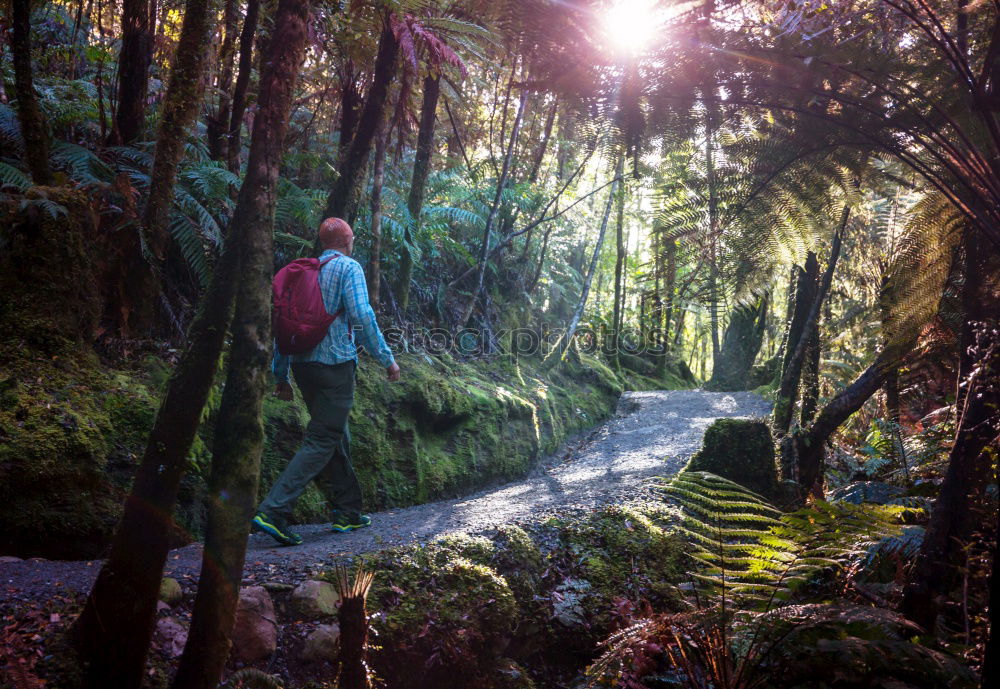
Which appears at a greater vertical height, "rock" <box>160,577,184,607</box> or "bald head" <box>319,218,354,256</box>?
"bald head" <box>319,218,354,256</box>

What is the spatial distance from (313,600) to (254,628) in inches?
14.5

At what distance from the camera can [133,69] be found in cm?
602

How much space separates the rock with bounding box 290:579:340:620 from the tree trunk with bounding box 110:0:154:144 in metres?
5.13

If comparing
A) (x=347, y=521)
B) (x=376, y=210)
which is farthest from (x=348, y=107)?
(x=347, y=521)

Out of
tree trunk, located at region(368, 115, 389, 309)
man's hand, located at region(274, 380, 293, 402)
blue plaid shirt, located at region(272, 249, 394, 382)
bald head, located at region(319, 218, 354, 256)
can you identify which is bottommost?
man's hand, located at region(274, 380, 293, 402)

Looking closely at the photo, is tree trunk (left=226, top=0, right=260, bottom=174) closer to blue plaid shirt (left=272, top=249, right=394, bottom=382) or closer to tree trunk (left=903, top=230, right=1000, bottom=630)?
blue plaid shirt (left=272, top=249, right=394, bottom=382)

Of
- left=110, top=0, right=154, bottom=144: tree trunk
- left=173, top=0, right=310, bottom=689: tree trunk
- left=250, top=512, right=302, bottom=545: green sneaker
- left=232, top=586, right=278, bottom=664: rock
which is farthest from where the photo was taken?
left=110, top=0, right=154, bottom=144: tree trunk

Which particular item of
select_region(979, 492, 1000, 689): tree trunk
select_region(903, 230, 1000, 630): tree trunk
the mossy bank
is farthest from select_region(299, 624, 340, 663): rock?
select_region(903, 230, 1000, 630): tree trunk

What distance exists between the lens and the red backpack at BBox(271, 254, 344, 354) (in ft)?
15.3

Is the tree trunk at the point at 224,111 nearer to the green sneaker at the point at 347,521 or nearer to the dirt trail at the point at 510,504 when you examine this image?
the green sneaker at the point at 347,521

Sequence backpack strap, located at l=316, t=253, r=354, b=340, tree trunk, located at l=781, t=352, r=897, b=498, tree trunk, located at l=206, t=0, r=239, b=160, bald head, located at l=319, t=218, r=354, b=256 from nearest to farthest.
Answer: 1. backpack strap, located at l=316, t=253, r=354, b=340
2. bald head, located at l=319, t=218, r=354, b=256
3. tree trunk, located at l=781, t=352, r=897, b=498
4. tree trunk, located at l=206, t=0, r=239, b=160

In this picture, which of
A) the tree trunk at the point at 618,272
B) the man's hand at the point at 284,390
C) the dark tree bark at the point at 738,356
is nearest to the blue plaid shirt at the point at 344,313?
the man's hand at the point at 284,390

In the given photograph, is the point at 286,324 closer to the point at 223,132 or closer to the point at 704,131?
the point at 704,131

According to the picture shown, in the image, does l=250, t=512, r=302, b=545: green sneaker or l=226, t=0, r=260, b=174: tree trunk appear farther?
l=226, t=0, r=260, b=174: tree trunk
